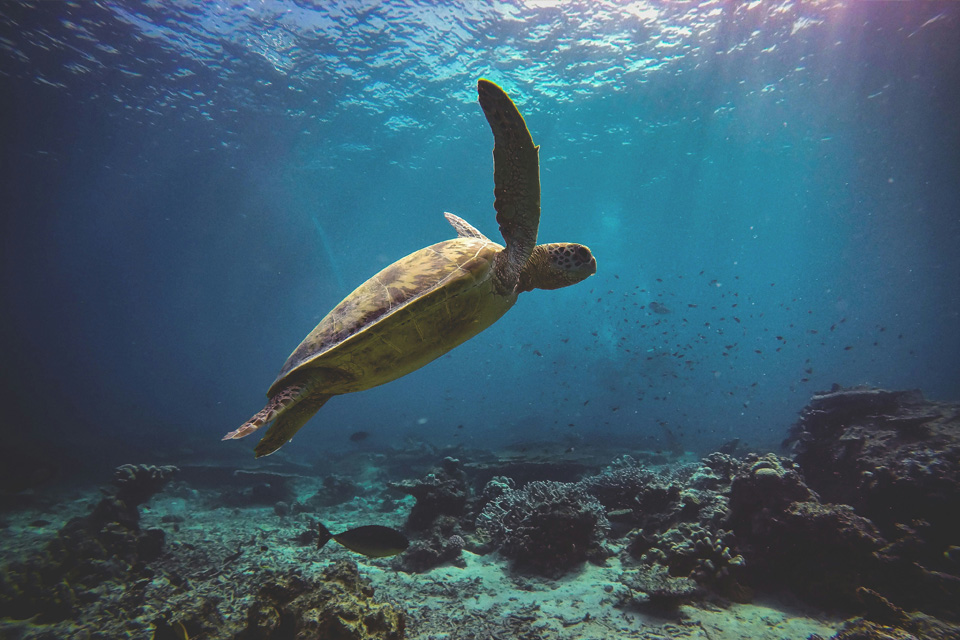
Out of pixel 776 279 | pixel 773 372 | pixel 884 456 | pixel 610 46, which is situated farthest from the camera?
pixel 773 372

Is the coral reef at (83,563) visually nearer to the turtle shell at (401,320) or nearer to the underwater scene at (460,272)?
the underwater scene at (460,272)

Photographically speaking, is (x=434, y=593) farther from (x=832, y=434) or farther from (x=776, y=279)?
(x=776, y=279)

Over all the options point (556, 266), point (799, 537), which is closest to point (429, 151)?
point (556, 266)

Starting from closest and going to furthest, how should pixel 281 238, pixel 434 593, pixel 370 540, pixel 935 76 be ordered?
pixel 370 540 → pixel 434 593 → pixel 935 76 → pixel 281 238

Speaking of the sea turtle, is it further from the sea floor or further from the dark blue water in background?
the dark blue water in background

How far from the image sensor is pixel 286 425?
361 cm

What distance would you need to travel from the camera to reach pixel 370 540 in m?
3.67

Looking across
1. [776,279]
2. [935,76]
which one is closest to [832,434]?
[935,76]

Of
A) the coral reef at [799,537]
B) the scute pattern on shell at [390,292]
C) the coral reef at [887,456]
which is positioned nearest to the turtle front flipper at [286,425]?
the scute pattern on shell at [390,292]

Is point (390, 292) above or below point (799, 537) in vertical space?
above

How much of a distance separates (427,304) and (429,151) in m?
22.6

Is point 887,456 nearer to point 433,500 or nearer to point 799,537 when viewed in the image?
point 799,537

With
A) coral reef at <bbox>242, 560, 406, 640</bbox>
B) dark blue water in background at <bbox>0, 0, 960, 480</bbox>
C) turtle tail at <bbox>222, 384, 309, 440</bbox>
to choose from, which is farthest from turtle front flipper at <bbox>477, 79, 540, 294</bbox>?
dark blue water in background at <bbox>0, 0, 960, 480</bbox>

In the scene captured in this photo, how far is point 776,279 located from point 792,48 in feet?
207
